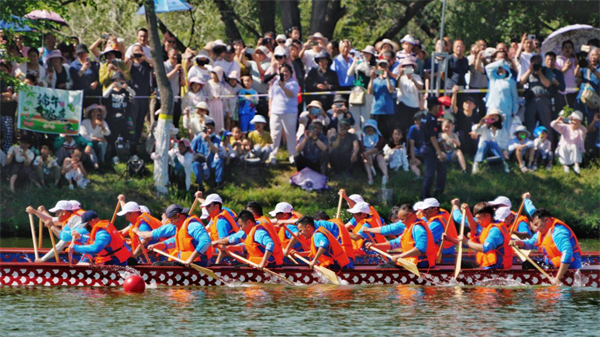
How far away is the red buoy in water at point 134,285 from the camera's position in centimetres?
1828

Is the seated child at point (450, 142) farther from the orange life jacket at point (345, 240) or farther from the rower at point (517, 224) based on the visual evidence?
the orange life jacket at point (345, 240)

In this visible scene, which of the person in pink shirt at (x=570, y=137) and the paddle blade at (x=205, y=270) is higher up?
the person in pink shirt at (x=570, y=137)

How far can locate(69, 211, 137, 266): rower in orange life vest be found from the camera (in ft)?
60.6

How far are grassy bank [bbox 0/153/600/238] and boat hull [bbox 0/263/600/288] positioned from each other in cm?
567

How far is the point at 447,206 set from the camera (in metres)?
25.2

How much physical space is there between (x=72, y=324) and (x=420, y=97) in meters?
11.3

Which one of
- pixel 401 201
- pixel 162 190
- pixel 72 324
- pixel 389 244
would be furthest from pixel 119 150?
pixel 72 324

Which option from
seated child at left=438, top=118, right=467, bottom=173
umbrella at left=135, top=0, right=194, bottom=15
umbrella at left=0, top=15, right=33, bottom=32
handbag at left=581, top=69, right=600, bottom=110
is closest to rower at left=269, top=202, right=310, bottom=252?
seated child at left=438, top=118, right=467, bottom=173

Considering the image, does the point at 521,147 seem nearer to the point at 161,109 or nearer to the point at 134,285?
the point at 161,109

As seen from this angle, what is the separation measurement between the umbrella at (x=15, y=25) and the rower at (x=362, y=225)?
22.6 ft

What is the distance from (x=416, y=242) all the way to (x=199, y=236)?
313cm

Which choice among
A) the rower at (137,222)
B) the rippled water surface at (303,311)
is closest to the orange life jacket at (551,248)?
the rippled water surface at (303,311)

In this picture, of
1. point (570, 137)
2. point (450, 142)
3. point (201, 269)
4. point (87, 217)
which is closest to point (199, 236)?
point (201, 269)

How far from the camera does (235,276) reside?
61.8ft
